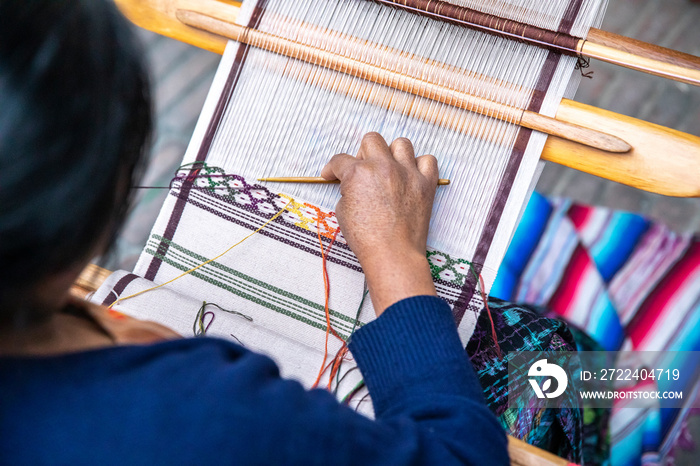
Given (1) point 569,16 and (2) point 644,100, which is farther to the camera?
(2) point 644,100

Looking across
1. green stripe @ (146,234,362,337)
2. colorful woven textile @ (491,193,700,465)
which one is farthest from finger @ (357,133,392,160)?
colorful woven textile @ (491,193,700,465)

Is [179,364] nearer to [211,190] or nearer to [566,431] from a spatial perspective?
[211,190]

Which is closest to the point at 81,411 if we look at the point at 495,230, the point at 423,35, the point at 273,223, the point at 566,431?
the point at 273,223

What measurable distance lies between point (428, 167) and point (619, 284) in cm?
91

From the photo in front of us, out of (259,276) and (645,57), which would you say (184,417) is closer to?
(259,276)

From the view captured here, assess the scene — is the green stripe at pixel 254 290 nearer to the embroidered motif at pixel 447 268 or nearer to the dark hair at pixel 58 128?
the embroidered motif at pixel 447 268

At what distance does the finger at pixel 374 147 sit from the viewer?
0.98 m

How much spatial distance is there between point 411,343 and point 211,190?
21.5 inches

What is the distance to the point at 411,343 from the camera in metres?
0.84

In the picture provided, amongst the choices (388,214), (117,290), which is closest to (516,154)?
(388,214)

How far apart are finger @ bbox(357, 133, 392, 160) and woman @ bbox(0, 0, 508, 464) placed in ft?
1.47

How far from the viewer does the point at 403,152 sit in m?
0.99

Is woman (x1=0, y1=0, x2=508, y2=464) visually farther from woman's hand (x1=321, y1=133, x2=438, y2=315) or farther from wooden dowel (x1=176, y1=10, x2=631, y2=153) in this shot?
wooden dowel (x1=176, y1=10, x2=631, y2=153)

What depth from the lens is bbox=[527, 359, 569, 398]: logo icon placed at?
1.15 m
